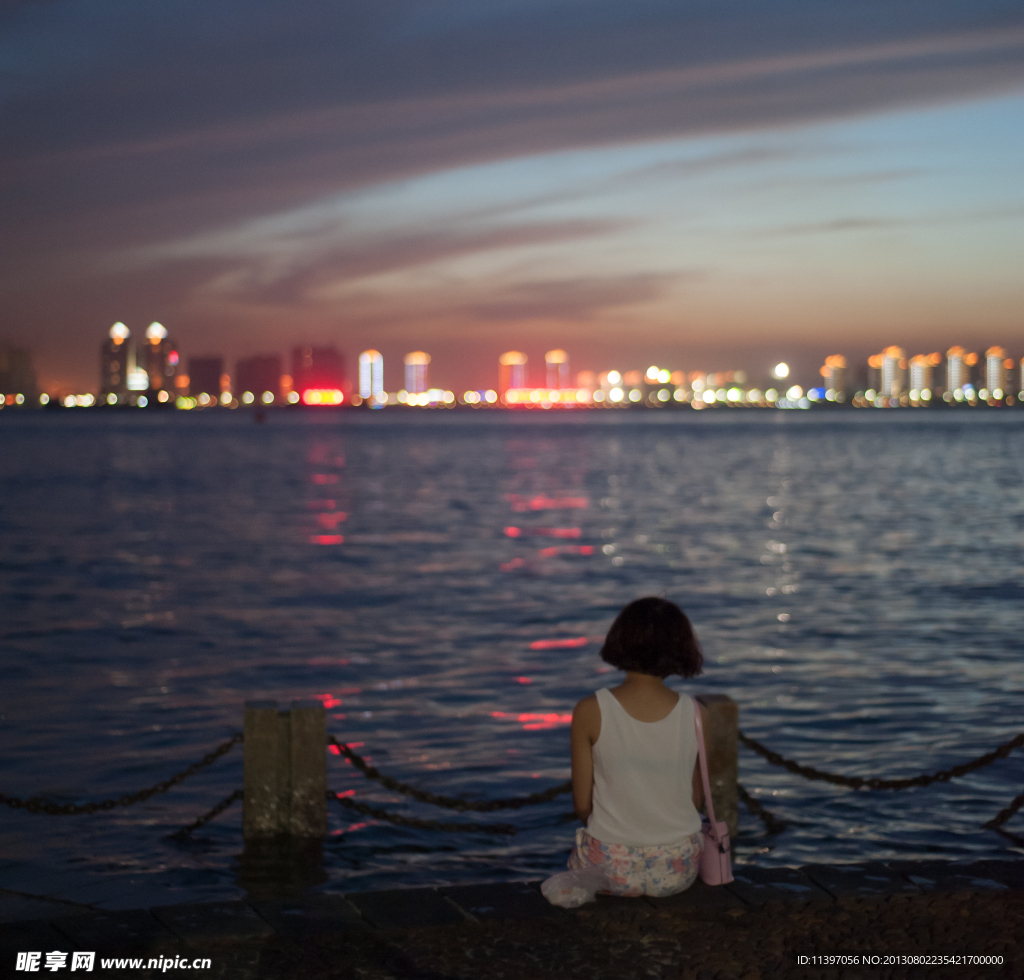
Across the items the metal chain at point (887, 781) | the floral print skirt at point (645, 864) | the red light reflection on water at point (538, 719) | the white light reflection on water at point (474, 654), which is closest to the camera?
the floral print skirt at point (645, 864)

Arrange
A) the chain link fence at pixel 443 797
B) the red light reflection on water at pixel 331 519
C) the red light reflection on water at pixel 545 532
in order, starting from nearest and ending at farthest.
Result: the chain link fence at pixel 443 797 < the red light reflection on water at pixel 545 532 < the red light reflection on water at pixel 331 519

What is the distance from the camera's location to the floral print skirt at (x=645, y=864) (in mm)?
6488

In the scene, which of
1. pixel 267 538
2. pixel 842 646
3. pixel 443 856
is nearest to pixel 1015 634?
pixel 842 646

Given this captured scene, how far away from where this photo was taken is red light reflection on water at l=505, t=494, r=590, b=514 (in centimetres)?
5866

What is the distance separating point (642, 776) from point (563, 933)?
34.2 inches

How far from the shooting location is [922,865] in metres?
7.30

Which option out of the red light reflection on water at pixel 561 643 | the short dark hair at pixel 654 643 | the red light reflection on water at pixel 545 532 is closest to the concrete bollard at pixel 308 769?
the short dark hair at pixel 654 643

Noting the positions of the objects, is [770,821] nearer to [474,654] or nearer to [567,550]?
[474,654]

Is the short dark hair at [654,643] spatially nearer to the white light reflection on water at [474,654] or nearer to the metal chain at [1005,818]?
the white light reflection on water at [474,654]

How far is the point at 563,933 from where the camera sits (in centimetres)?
630

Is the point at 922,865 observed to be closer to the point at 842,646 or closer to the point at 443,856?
the point at 443,856

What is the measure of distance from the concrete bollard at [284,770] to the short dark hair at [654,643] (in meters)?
3.29

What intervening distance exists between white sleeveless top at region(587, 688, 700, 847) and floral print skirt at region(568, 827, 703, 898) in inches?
2.0

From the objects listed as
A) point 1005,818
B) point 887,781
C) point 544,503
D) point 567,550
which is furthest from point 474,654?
point 544,503
